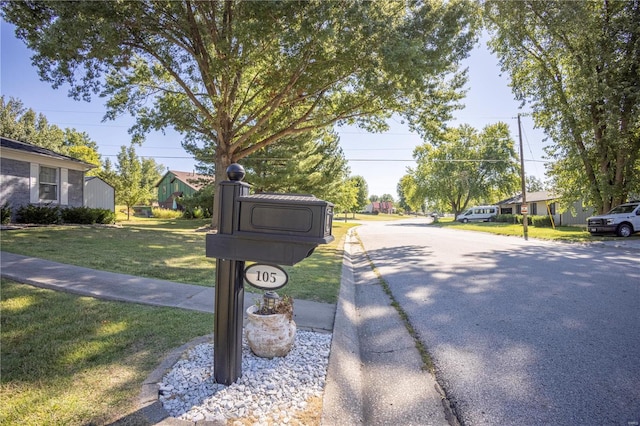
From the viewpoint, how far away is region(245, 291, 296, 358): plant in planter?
304cm

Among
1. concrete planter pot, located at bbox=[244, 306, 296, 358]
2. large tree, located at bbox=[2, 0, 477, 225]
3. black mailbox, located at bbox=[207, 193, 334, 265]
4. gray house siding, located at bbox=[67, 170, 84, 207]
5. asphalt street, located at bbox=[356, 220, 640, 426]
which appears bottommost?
asphalt street, located at bbox=[356, 220, 640, 426]

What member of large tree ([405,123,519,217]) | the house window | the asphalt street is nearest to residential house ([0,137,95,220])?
the house window

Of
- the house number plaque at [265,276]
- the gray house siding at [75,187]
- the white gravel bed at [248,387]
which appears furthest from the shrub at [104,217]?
the house number plaque at [265,276]

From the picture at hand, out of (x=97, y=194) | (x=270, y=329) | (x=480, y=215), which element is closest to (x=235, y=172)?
(x=270, y=329)

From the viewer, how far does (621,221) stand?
16.5 meters

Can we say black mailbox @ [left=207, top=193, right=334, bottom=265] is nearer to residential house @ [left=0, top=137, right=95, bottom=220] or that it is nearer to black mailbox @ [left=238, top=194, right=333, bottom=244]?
black mailbox @ [left=238, top=194, right=333, bottom=244]

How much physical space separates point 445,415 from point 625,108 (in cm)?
2175

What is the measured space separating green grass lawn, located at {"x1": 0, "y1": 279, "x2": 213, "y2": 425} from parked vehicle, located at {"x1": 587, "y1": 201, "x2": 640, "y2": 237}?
1995 cm

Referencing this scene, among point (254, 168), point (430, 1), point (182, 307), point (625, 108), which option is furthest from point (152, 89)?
point (625, 108)

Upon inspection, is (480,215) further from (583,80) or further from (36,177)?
(36,177)

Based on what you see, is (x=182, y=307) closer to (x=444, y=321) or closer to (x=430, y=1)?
(x=444, y=321)

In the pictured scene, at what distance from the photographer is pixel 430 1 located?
11625 millimetres

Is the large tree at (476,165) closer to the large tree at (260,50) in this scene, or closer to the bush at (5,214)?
the large tree at (260,50)

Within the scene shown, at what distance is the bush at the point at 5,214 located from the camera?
12.7 metres
